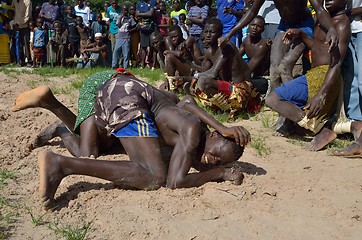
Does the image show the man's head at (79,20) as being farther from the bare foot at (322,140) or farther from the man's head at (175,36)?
the bare foot at (322,140)

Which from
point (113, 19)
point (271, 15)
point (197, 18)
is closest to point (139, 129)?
point (271, 15)

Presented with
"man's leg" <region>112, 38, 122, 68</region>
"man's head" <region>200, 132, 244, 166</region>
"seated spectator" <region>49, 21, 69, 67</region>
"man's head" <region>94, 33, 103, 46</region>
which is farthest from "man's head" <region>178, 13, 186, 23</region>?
"man's head" <region>200, 132, 244, 166</region>

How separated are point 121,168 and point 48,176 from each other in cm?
46

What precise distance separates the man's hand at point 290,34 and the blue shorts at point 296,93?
0.44 meters

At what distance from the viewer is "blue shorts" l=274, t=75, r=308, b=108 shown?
424 cm

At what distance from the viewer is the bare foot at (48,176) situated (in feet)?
8.75

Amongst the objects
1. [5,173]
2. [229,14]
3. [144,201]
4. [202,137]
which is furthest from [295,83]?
[229,14]

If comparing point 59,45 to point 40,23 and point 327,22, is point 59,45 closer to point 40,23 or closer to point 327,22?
point 40,23

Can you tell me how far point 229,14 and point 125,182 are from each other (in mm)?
5545

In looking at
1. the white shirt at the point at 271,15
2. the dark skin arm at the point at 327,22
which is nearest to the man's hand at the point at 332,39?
the dark skin arm at the point at 327,22

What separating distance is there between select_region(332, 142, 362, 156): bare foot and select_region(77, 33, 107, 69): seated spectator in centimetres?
763

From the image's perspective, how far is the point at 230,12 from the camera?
25.3ft

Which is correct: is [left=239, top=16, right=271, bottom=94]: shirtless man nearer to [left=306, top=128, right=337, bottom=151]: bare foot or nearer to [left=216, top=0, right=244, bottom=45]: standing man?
[left=216, top=0, right=244, bottom=45]: standing man

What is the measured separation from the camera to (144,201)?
2.79 m
